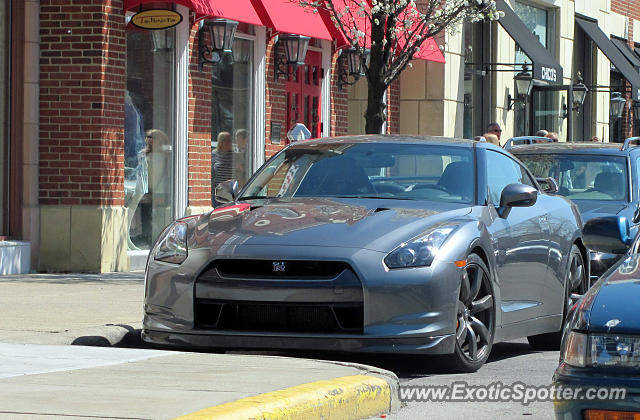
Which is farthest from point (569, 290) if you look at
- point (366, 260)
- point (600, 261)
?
point (366, 260)

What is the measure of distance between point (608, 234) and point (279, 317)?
2.66m

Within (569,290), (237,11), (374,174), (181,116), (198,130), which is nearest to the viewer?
(374,174)

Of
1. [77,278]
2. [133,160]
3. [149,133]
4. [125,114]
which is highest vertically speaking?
[125,114]

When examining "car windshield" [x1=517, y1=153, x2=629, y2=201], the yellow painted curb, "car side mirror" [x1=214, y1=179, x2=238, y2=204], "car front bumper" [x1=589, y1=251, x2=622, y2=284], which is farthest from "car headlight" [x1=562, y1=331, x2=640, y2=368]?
"car windshield" [x1=517, y1=153, x2=629, y2=201]

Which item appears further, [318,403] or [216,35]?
[216,35]

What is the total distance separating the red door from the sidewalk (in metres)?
11.0

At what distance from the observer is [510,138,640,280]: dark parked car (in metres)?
12.7

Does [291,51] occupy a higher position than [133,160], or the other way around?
[291,51]

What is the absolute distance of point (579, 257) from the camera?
33.0 ft

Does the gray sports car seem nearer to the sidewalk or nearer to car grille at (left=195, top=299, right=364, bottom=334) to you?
car grille at (left=195, top=299, right=364, bottom=334)

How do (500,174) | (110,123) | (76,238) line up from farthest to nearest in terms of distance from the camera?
(110,123)
(76,238)
(500,174)

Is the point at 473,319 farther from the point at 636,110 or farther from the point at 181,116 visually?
the point at 636,110

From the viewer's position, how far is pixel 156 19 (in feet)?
52.4

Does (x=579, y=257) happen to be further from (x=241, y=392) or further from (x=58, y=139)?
(x=58, y=139)
